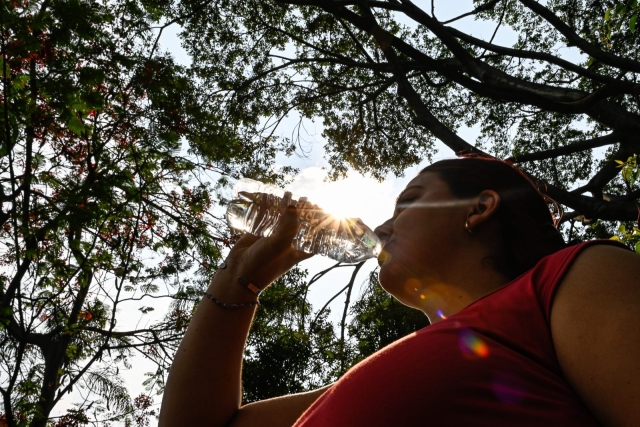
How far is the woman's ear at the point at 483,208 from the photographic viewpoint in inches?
62.7

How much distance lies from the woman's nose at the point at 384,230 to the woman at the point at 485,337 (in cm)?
2

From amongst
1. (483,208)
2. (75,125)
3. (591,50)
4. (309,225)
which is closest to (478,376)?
(483,208)

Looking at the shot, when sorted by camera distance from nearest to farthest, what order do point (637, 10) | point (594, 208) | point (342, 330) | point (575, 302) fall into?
point (575, 302)
point (637, 10)
point (594, 208)
point (342, 330)

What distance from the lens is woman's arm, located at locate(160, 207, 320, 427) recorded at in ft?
5.61

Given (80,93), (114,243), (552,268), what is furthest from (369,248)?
(114,243)

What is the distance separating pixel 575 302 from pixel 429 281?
74 centimetres

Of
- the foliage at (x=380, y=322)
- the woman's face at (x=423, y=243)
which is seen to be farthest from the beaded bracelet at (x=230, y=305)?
the foliage at (x=380, y=322)

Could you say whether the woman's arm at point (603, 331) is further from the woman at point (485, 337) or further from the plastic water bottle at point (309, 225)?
the plastic water bottle at point (309, 225)

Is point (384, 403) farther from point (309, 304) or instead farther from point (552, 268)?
point (309, 304)

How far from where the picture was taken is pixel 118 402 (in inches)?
309

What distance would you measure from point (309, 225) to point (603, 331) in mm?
1947

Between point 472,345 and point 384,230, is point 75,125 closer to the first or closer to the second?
point 384,230

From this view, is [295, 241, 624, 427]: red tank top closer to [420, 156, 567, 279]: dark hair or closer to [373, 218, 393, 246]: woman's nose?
[420, 156, 567, 279]: dark hair

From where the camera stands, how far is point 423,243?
159cm
